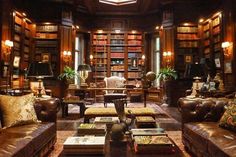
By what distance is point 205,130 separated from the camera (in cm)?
258

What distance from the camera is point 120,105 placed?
2.43 m

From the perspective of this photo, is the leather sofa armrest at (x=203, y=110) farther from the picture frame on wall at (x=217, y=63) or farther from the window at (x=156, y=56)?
the window at (x=156, y=56)

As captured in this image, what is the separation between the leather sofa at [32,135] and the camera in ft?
6.51

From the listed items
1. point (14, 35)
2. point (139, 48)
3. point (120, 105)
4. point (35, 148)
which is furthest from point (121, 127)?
point (139, 48)

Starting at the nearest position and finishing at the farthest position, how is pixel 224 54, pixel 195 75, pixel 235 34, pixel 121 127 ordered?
1. pixel 121 127
2. pixel 195 75
3. pixel 235 34
4. pixel 224 54

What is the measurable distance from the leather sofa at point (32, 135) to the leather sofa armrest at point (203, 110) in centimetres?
169

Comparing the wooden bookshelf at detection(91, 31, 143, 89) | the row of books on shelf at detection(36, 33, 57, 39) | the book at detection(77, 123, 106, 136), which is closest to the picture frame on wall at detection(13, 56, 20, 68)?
the row of books on shelf at detection(36, 33, 57, 39)

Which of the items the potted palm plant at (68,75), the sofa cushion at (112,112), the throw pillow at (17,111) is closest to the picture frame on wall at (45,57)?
the potted palm plant at (68,75)

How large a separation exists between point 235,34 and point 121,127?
5562mm

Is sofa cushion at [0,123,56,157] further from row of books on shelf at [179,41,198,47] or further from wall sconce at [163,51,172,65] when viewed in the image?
row of books on shelf at [179,41,198,47]

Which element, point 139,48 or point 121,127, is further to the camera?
point 139,48

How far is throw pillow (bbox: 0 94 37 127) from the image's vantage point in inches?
→ 109

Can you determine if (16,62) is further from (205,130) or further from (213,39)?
(205,130)

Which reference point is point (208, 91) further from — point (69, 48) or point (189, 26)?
point (69, 48)
